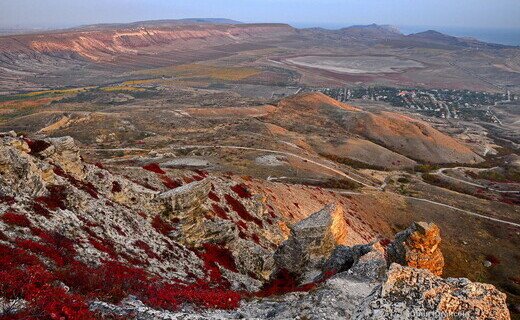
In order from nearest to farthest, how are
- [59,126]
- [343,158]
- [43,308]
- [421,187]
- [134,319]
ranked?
[43,308] < [134,319] < [421,187] < [343,158] < [59,126]

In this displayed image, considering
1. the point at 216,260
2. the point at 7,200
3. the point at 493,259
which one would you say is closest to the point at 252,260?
the point at 216,260

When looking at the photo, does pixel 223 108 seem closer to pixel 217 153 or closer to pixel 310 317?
pixel 217 153

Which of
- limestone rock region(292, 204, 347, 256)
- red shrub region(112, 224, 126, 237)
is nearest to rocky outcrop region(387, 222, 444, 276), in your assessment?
limestone rock region(292, 204, 347, 256)

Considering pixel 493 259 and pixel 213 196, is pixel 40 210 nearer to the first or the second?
pixel 213 196

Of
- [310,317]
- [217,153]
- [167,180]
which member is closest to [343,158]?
[217,153]

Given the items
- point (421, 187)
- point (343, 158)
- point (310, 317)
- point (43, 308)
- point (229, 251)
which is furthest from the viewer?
point (343, 158)

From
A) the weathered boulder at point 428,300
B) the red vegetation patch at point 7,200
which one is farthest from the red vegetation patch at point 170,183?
the weathered boulder at point 428,300
